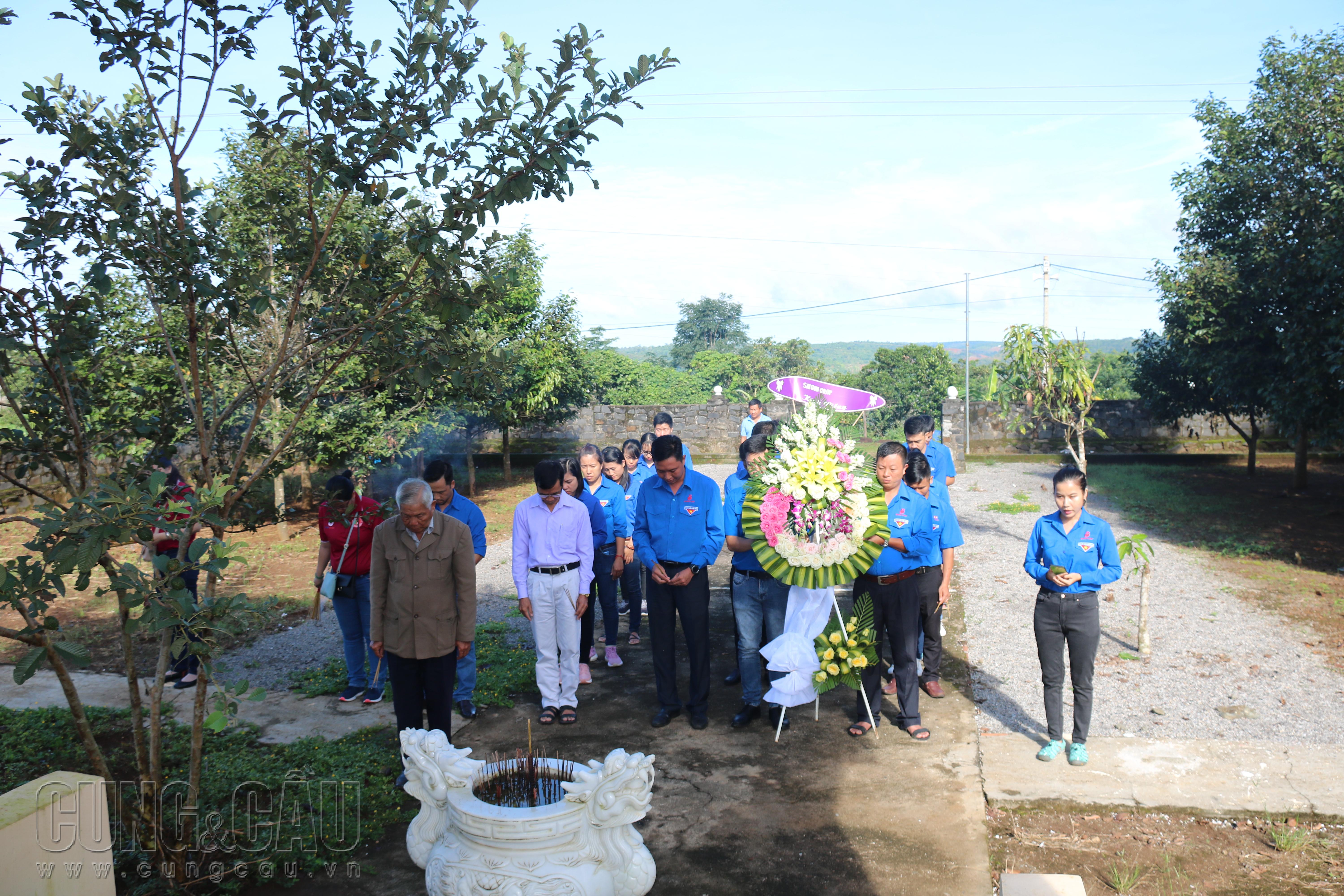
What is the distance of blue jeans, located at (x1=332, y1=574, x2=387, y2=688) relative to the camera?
242 inches

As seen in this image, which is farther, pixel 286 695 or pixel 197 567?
pixel 286 695

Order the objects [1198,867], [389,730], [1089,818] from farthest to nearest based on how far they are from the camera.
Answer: [389,730] → [1089,818] → [1198,867]

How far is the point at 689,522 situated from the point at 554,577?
1.01 meters

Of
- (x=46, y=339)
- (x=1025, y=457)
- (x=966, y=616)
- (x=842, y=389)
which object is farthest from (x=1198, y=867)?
(x=1025, y=457)

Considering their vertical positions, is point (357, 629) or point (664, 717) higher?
point (357, 629)

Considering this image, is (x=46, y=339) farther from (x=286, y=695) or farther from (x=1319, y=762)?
(x=1319, y=762)

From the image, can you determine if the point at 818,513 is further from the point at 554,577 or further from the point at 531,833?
the point at 531,833

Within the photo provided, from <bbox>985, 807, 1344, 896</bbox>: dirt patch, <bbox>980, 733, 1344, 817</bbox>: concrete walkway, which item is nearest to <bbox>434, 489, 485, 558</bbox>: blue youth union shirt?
<bbox>980, 733, 1344, 817</bbox>: concrete walkway

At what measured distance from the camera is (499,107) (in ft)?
12.2

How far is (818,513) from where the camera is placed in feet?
17.2

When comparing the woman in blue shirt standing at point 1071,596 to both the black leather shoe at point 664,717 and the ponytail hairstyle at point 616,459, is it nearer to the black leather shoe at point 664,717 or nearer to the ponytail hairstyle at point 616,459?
the black leather shoe at point 664,717

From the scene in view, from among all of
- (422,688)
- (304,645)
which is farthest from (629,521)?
(304,645)

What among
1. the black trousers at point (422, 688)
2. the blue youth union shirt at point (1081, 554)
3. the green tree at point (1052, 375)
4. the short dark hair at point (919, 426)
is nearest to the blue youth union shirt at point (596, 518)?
the black trousers at point (422, 688)

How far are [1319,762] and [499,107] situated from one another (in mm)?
5725
